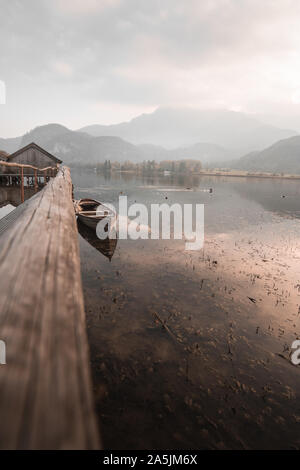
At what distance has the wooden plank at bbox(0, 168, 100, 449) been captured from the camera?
97 cm

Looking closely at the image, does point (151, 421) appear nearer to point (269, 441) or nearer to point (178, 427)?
point (178, 427)

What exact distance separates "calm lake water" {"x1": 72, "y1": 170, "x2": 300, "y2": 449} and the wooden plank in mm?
3675

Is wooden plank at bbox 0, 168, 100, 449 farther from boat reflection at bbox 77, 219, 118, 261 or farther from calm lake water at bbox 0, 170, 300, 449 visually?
boat reflection at bbox 77, 219, 118, 261

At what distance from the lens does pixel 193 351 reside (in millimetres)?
5934

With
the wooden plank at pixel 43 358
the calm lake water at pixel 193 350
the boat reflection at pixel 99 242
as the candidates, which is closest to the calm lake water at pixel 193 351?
the calm lake water at pixel 193 350

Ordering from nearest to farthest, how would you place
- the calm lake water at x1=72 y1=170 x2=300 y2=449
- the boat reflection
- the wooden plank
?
the wooden plank, the calm lake water at x1=72 y1=170 x2=300 y2=449, the boat reflection

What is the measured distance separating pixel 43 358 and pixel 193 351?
5.54 m

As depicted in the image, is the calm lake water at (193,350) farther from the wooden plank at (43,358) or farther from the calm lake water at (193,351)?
the wooden plank at (43,358)

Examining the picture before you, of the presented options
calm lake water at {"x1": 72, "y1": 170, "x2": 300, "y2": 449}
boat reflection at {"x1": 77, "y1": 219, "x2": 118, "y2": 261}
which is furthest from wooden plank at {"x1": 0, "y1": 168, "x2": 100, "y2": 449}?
boat reflection at {"x1": 77, "y1": 219, "x2": 118, "y2": 261}

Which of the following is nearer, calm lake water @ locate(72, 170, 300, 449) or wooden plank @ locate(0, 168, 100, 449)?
wooden plank @ locate(0, 168, 100, 449)

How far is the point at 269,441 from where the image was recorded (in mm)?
4062

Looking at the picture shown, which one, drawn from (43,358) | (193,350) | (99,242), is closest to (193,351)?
(193,350)

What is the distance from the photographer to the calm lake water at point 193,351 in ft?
13.8

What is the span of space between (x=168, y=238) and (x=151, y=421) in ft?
39.8
